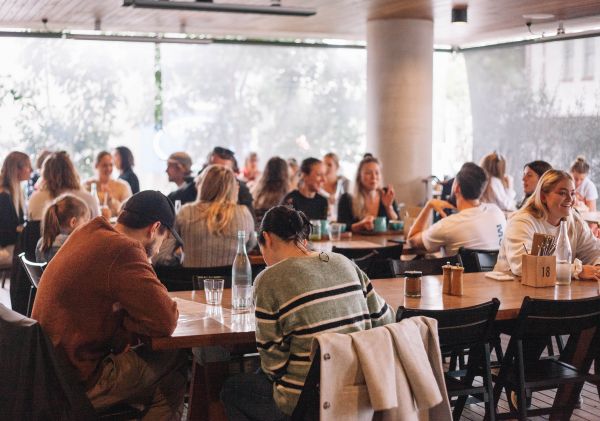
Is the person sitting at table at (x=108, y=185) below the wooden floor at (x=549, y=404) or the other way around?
the other way around

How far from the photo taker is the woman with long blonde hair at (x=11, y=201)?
7.24 m

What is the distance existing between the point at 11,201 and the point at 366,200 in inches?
122

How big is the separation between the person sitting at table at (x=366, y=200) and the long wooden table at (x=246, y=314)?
104 inches

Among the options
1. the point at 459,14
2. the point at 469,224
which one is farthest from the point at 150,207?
the point at 459,14

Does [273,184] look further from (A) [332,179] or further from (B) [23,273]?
(A) [332,179]

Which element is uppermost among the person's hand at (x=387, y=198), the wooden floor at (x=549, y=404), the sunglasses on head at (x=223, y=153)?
the sunglasses on head at (x=223, y=153)

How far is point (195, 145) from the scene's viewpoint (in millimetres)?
12867

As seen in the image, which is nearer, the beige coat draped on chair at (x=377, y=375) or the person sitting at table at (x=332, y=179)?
the beige coat draped on chair at (x=377, y=375)

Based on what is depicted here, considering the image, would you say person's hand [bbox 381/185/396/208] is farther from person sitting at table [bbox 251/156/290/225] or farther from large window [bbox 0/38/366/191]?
large window [bbox 0/38/366/191]

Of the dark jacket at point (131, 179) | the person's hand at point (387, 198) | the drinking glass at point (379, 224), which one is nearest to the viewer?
the drinking glass at point (379, 224)

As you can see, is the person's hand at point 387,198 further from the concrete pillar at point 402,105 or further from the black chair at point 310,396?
the black chair at point 310,396

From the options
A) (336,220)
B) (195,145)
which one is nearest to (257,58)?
(195,145)

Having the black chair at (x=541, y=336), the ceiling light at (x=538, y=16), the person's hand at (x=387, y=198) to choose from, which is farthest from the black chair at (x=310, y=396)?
the ceiling light at (x=538, y=16)

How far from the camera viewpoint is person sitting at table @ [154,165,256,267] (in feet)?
17.7
